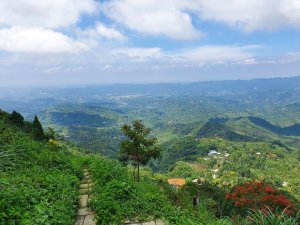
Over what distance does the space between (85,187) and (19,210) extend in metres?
4.31

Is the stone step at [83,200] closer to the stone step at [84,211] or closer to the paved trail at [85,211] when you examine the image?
the paved trail at [85,211]

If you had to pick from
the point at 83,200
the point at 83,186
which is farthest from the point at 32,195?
the point at 83,186

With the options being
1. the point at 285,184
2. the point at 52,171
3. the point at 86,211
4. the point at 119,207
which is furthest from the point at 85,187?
the point at 285,184

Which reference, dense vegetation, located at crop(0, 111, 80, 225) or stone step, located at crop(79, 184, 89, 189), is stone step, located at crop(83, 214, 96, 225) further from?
stone step, located at crop(79, 184, 89, 189)

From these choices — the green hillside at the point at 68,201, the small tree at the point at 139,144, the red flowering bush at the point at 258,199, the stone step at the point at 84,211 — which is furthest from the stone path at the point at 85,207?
the small tree at the point at 139,144

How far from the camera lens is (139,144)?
21.5 metres

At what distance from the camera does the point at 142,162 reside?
74.2ft

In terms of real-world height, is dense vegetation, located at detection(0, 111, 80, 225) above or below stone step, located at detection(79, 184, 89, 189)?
above

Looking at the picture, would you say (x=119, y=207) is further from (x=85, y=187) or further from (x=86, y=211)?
(x=85, y=187)

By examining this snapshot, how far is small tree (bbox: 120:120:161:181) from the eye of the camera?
69.8 feet

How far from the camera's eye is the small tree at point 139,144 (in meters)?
21.3

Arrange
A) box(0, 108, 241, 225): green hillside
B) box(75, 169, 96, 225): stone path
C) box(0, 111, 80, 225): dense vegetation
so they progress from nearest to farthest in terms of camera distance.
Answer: box(0, 111, 80, 225): dense vegetation
box(0, 108, 241, 225): green hillside
box(75, 169, 96, 225): stone path

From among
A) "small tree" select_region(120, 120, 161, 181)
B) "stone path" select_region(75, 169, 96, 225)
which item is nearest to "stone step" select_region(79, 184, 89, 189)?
"stone path" select_region(75, 169, 96, 225)

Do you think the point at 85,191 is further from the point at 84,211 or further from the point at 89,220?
the point at 89,220
